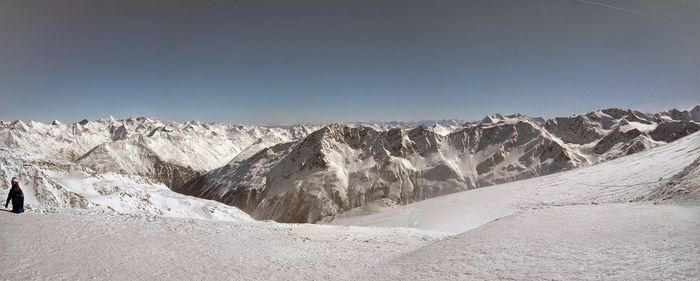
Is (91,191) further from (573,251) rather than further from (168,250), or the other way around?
(573,251)

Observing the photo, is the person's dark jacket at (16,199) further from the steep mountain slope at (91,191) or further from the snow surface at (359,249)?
the steep mountain slope at (91,191)

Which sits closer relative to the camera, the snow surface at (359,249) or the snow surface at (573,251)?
the snow surface at (573,251)

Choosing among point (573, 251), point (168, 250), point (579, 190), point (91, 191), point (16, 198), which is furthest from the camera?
point (91, 191)

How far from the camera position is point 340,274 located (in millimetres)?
13242

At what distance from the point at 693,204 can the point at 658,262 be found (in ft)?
25.6

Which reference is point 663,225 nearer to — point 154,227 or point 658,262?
point 658,262

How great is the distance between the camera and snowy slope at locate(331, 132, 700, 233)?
1233 inches

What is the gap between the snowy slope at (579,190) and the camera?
3131 cm

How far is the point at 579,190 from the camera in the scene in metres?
38.8

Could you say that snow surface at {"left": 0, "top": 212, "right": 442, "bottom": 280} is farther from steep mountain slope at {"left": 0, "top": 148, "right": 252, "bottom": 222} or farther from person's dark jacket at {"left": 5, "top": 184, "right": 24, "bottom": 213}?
steep mountain slope at {"left": 0, "top": 148, "right": 252, "bottom": 222}

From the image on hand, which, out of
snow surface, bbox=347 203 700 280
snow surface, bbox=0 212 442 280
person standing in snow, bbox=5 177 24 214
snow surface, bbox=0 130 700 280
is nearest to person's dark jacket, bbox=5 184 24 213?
person standing in snow, bbox=5 177 24 214

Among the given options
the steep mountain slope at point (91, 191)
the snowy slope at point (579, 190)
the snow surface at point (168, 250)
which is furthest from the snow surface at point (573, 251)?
the steep mountain slope at point (91, 191)

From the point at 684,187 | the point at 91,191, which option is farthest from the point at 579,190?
the point at 91,191

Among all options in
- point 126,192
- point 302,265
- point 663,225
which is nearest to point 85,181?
point 126,192
